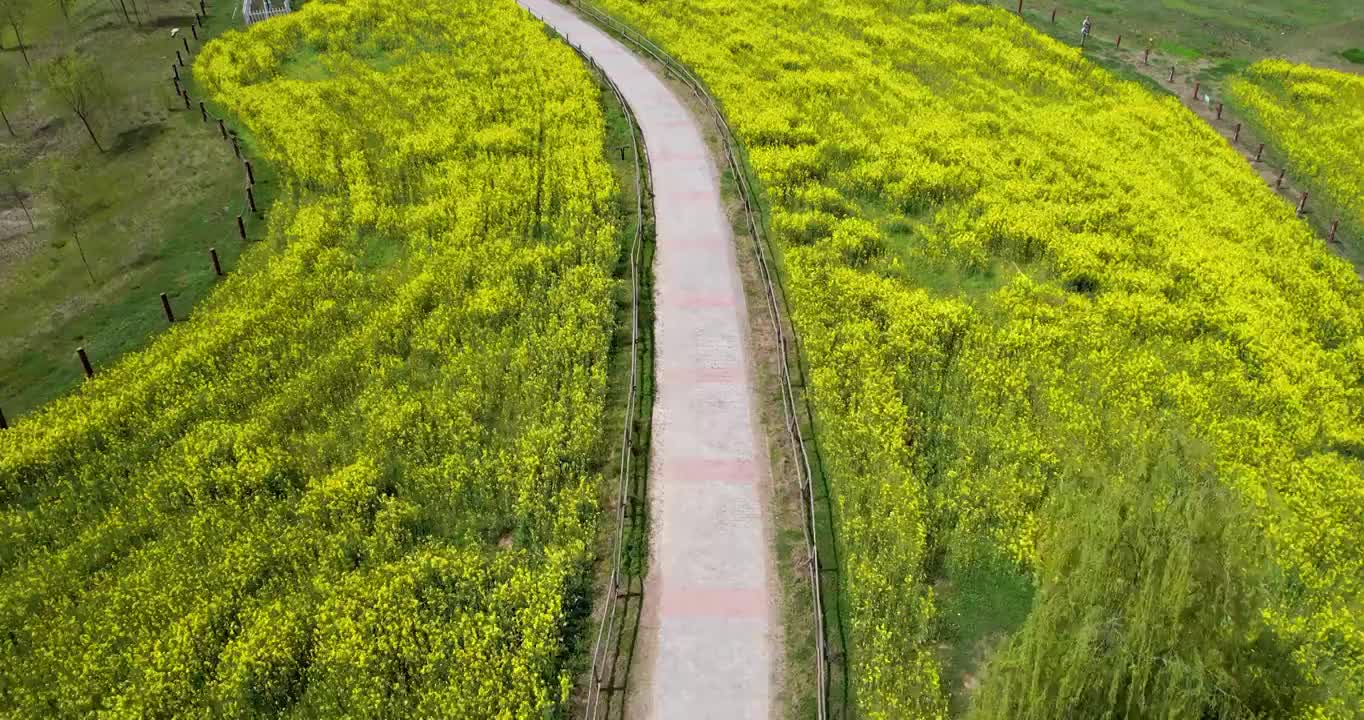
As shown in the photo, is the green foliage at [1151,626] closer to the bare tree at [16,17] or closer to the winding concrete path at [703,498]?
the winding concrete path at [703,498]

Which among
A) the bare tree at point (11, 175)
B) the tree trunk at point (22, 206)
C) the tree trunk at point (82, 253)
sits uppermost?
the bare tree at point (11, 175)

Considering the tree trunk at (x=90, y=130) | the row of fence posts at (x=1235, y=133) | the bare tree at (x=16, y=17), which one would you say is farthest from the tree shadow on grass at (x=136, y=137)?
the row of fence posts at (x=1235, y=133)

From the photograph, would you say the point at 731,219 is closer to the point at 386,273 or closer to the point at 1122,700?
the point at 386,273

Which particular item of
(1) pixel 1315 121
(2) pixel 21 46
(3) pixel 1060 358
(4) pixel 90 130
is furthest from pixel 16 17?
(1) pixel 1315 121

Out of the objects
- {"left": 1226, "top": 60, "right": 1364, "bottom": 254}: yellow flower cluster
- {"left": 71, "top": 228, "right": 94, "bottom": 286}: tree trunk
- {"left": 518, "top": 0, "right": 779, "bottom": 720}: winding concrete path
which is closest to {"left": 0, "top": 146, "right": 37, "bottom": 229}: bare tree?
{"left": 71, "top": 228, "right": 94, "bottom": 286}: tree trunk

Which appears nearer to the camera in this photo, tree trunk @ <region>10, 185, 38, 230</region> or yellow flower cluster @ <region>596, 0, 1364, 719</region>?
yellow flower cluster @ <region>596, 0, 1364, 719</region>

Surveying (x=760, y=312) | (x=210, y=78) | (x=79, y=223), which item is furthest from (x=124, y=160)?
(x=760, y=312)

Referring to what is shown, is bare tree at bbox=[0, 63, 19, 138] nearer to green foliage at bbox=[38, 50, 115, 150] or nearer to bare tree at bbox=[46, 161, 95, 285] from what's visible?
green foliage at bbox=[38, 50, 115, 150]
